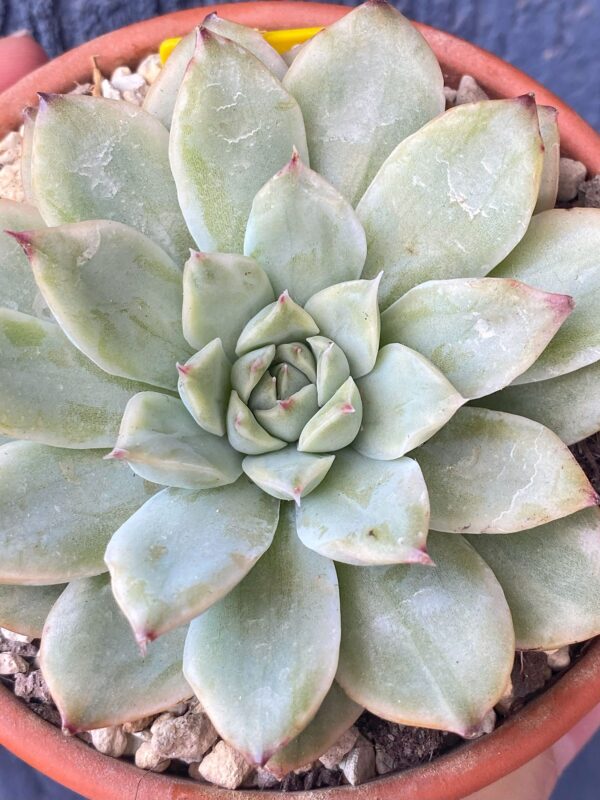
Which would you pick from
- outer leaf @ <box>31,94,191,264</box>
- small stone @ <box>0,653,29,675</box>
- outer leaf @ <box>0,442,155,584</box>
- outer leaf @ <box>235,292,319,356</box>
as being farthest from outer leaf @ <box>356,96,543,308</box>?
small stone @ <box>0,653,29,675</box>

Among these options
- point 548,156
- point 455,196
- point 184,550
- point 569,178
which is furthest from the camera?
point 569,178

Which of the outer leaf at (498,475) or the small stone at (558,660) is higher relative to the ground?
the outer leaf at (498,475)

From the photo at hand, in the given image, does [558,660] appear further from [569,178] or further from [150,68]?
[150,68]

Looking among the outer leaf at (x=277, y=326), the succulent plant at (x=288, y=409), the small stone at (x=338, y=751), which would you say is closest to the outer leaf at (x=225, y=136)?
the succulent plant at (x=288, y=409)

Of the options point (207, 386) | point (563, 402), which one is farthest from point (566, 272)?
point (207, 386)

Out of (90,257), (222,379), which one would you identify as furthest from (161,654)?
(90,257)

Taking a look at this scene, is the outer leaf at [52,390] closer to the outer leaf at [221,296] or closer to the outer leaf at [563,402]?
the outer leaf at [221,296]

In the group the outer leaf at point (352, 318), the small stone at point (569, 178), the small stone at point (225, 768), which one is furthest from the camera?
the small stone at point (569, 178)
